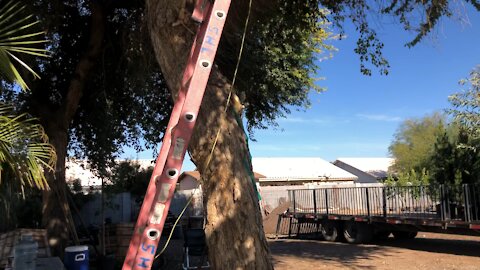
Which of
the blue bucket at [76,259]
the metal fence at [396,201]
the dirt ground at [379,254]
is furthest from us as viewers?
the metal fence at [396,201]

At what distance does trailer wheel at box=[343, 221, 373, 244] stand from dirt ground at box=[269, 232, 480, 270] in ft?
1.17

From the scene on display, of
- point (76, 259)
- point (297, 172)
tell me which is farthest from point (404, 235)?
point (297, 172)

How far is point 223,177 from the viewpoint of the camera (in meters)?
3.48

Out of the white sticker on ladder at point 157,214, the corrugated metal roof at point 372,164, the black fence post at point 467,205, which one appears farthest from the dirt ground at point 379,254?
the corrugated metal roof at point 372,164

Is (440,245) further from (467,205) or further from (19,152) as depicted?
(19,152)

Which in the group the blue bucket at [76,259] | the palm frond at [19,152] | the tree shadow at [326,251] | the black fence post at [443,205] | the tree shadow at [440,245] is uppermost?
the palm frond at [19,152]

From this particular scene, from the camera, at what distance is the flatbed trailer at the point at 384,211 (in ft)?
45.2

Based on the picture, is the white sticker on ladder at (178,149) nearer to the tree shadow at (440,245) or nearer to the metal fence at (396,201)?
the metal fence at (396,201)

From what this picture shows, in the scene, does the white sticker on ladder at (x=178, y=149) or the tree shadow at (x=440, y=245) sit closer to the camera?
the white sticker on ladder at (x=178, y=149)

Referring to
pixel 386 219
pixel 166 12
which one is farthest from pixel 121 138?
pixel 166 12

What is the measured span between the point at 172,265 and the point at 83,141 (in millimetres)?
4513

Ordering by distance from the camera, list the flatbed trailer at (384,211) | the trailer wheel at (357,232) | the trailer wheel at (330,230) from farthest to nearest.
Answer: the trailer wheel at (330,230) < the trailer wheel at (357,232) < the flatbed trailer at (384,211)

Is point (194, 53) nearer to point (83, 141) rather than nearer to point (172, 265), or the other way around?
point (172, 265)

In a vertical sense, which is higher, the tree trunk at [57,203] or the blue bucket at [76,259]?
the tree trunk at [57,203]
